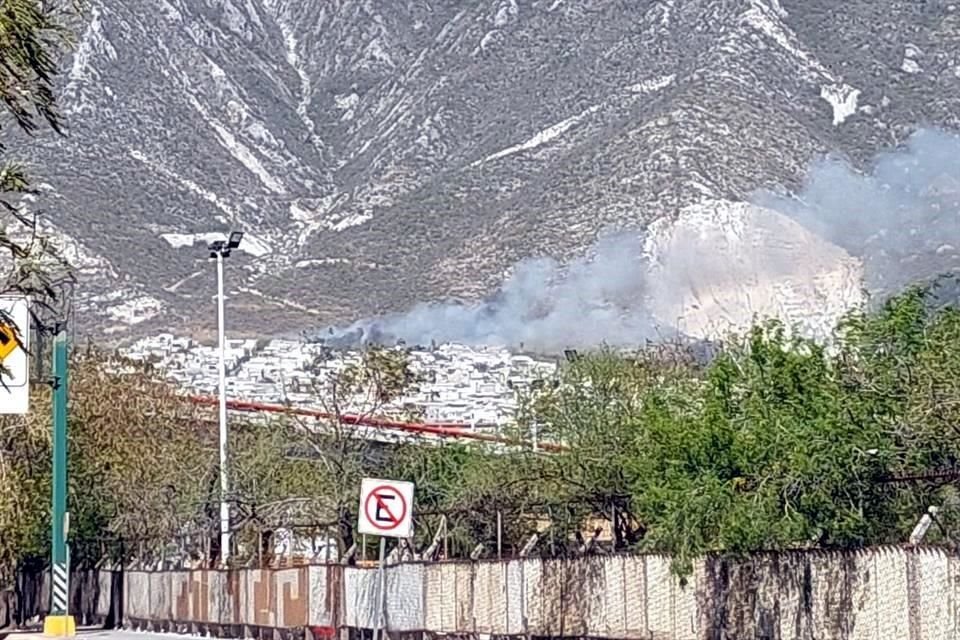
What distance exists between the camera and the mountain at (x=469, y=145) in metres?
111

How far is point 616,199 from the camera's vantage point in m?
109

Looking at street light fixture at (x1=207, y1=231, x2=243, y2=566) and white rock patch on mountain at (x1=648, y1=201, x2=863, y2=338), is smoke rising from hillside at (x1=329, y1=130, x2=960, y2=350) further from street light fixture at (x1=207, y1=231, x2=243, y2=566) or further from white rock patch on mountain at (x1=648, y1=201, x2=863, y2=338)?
street light fixture at (x1=207, y1=231, x2=243, y2=566)

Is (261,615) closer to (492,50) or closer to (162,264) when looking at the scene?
(162,264)

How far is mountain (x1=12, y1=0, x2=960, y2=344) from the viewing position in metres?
111

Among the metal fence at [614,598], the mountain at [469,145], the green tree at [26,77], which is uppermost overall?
the mountain at [469,145]

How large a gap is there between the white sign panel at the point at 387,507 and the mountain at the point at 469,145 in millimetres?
70364

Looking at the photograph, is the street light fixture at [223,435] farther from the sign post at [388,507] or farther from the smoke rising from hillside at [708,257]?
the smoke rising from hillside at [708,257]

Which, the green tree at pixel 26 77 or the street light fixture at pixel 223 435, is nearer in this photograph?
the green tree at pixel 26 77

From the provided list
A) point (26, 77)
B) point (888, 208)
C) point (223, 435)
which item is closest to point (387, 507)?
point (26, 77)

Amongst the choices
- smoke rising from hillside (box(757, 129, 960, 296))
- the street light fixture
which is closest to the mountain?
smoke rising from hillside (box(757, 129, 960, 296))

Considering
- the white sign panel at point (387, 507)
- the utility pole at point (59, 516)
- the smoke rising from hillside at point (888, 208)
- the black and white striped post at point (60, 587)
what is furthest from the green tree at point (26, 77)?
the smoke rising from hillside at point (888, 208)

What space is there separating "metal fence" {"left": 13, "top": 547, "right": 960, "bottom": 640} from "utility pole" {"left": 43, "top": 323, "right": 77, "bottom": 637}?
3156 millimetres

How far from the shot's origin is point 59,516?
4244 centimetres

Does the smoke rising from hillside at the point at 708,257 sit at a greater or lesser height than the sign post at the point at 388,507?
greater
